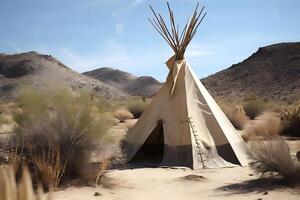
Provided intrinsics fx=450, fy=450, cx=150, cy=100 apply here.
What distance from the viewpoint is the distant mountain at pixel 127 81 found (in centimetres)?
6931

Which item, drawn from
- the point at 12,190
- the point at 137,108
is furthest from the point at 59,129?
the point at 137,108

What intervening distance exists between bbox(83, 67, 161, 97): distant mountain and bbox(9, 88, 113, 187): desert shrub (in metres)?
59.3

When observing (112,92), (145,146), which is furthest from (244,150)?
(112,92)

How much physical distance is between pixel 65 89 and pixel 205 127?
138 inches

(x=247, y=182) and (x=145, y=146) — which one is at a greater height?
(x=145, y=146)

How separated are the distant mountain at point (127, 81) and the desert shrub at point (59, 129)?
194 ft

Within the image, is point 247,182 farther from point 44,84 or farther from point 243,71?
point 243,71

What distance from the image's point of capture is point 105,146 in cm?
763

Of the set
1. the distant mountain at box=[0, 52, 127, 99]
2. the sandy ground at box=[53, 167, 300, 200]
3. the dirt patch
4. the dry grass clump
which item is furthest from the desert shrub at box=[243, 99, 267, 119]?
the distant mountain at box=[0, 52, 127, 99]

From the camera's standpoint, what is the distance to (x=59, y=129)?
7.02 meters

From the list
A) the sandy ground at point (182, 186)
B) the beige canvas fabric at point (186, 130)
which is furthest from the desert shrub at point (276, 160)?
the beige canvas fabric at point (186, 130)

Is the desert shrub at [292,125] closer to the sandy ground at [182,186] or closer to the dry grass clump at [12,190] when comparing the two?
the sandy ground at [182,186]

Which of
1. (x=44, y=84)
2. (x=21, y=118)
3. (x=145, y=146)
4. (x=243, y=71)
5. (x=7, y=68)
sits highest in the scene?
(x=7, y=68)

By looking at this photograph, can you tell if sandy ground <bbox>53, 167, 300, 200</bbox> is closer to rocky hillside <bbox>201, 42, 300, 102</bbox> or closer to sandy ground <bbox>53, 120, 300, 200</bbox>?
sandy ground <bbox>53, 120, 300, 200</bbox>
